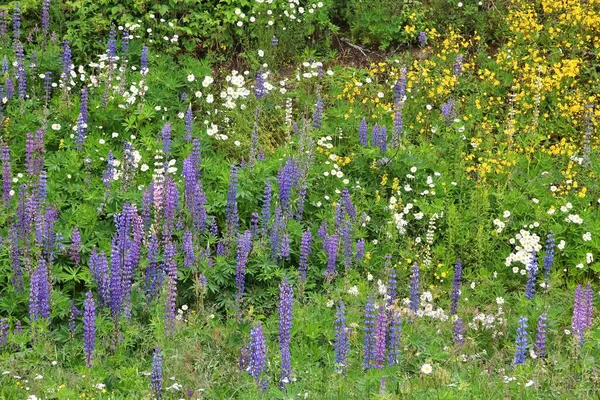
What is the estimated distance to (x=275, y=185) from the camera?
283 inches

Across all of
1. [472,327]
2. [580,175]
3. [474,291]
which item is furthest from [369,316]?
[580,175]

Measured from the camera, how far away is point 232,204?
22.1 feet

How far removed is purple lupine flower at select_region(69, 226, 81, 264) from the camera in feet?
20.8

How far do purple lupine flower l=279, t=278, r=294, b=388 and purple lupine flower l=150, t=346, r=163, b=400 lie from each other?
67 cm

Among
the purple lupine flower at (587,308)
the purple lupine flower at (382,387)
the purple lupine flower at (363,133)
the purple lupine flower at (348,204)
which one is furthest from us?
the purple lupine flower at (363,133)

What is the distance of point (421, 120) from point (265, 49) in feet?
6.29

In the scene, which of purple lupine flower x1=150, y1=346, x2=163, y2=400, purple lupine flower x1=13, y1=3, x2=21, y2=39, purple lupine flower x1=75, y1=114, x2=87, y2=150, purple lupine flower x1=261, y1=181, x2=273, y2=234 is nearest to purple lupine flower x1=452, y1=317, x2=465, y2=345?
purple lupine flower x1=261, y1=181, x2=273, y2=234

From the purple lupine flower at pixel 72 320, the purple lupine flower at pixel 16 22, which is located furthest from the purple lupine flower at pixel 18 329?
the purple lupine flower at pixel 16 22

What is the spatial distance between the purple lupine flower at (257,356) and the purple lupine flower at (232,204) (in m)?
1.72

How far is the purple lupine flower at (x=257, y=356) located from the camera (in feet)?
16.1

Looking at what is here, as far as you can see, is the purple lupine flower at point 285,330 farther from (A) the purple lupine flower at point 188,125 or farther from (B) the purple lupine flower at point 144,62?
(B) the purple lupine flower at point 144,62

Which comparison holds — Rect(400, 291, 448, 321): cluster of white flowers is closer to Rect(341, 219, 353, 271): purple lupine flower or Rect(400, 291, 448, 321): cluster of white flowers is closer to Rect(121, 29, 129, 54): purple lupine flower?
Rect(341, 219, 353, 271): purple lupine flower

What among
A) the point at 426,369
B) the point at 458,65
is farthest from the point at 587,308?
the point at 458,65

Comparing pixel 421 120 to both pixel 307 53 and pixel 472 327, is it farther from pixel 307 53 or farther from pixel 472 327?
pixel 472 327
